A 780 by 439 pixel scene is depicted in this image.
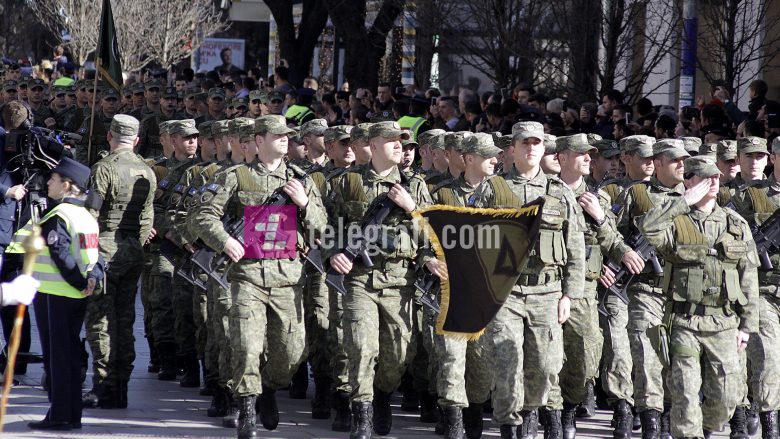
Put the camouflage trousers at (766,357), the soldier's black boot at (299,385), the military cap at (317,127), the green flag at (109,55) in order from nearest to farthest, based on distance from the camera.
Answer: the camouflage trousers at (766,357) < the soldier's black boot at (299,385) < the military cap at (317,127) < the green flag at (109,55)

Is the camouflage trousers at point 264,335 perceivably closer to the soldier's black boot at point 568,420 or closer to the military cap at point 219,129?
the soldier's black boot at point 568,420

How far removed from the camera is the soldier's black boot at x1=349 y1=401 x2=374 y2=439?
33.4ft

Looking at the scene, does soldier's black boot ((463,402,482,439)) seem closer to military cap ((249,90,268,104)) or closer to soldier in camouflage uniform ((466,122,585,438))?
soldier in camouflage uniform ((466,122,585,438))

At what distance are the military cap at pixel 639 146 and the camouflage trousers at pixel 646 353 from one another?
1.18 m

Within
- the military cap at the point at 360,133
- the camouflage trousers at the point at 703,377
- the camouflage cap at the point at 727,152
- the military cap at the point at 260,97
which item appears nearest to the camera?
the camouflage trousers at the point at 703,377

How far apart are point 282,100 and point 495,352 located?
9.02 metres

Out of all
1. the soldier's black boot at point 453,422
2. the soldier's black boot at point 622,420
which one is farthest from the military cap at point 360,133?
the soldier's black boot at point 622,420

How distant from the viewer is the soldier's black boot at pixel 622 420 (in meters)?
10.8

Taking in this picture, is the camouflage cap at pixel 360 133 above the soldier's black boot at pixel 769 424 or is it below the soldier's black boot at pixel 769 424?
above

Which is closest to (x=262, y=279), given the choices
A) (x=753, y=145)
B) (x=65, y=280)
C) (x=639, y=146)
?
(x=65, y=280)

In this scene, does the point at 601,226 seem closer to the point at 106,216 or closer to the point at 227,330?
the point at 227,330

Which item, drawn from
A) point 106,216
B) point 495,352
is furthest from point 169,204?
point 495,352

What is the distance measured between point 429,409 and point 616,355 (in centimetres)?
151

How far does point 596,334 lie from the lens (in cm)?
1070
